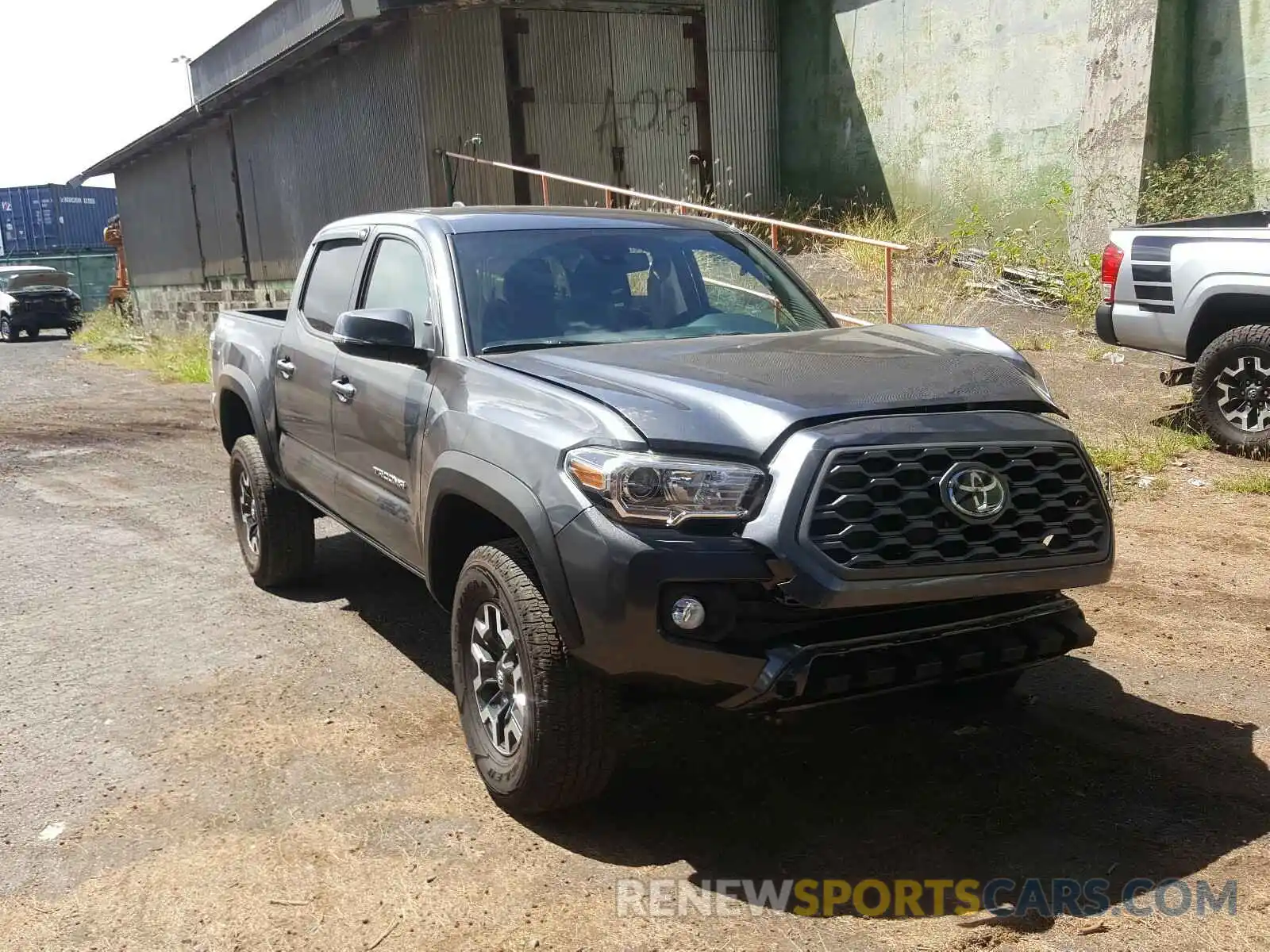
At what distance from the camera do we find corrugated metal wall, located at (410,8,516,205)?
14.1 m

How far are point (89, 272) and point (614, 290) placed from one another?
4065 centimetres

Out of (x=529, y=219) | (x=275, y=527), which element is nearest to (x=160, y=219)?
(x=275, y=527)

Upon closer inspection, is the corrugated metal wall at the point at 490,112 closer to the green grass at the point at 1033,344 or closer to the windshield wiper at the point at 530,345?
the green grass at the point at 1033,344

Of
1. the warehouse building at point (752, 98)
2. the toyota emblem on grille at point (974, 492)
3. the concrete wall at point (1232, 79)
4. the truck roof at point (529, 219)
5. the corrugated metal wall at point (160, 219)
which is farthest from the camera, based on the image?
the corrugated metal wall at point (160, 219)

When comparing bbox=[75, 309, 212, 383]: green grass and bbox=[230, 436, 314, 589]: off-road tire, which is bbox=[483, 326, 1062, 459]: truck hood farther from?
bbox=[75, 309, 212, 383]: green grass

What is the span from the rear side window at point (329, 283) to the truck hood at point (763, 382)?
1518mm

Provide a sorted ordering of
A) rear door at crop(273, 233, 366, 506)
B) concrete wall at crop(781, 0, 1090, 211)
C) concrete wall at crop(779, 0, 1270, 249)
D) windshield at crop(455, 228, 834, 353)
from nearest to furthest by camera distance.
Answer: windshield at crop(455, 228, 834, 353) → rear door at crop(273, 233, 366, 506) → concrete wall at crop(779, 0, 1270, 249) → concrete wall at crop(781, 0, 1090, 211)

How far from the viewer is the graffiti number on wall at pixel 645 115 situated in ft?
50.4

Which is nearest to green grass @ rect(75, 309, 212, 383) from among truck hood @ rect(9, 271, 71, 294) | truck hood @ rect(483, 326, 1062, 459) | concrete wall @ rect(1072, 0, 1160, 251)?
truck hood @ rect(9, 271, 71, 294)

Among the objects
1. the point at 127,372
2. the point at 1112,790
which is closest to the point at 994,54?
the point at 1112,790

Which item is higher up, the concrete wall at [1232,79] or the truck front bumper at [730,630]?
the concrete wall at [1232,79]

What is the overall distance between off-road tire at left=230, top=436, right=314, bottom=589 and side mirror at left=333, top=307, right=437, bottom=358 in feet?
6.35

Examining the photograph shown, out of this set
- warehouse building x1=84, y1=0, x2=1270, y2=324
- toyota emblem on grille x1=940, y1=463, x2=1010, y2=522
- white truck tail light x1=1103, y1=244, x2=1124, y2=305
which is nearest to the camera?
toyota emblem on grille x1=940, y1=463, x2=1010, y2=522

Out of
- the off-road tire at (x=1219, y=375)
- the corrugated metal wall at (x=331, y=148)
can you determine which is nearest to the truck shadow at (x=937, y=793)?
the off-road tire at (x=1219, y=375)
